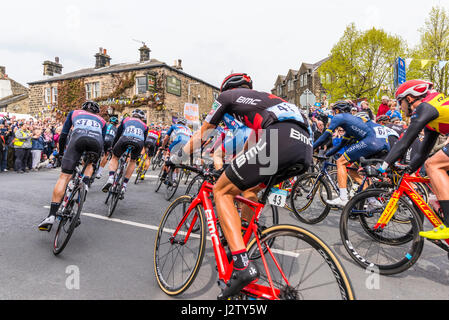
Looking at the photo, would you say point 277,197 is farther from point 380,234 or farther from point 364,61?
point 364,61

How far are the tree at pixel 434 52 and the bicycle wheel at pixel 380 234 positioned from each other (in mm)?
24477

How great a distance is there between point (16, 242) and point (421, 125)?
523 centimetres

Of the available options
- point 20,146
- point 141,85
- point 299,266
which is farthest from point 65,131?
point 141,85

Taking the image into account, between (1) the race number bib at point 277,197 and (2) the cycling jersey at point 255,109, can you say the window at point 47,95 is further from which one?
(1) the race number bib at point 277,197

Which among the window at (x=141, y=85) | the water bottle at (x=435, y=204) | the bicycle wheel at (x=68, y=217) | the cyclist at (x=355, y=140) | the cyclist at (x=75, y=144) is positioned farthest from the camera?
the window at (x=141, y=85)

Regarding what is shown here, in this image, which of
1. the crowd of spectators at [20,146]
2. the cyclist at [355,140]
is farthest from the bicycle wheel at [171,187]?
the crowd of spectators at [20,146]

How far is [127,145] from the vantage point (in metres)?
6.12

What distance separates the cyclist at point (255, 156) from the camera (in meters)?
2.17

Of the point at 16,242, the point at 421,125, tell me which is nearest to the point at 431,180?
the point at 421,125

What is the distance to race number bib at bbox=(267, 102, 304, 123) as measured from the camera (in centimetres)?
235

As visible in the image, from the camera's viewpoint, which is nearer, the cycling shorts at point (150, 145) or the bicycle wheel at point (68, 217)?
the bicycle wheel at point (68, 217)

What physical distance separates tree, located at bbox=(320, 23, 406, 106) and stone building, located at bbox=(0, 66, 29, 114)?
40134mm
